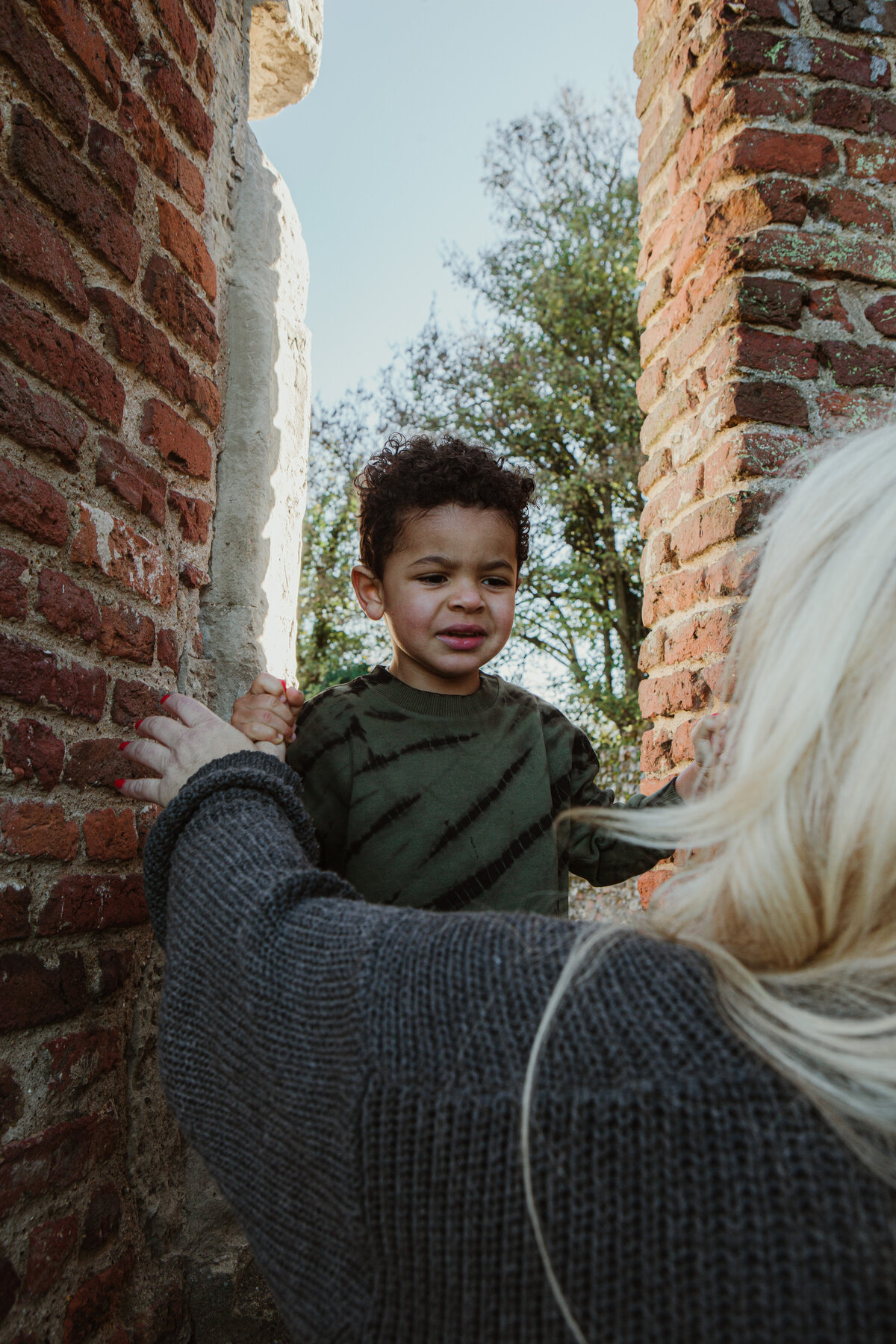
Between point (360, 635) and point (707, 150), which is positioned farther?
point (360, 635)

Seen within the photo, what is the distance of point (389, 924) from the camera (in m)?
0.89

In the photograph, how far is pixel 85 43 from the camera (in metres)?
1.48

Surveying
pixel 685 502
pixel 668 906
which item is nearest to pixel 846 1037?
pixel 668 906

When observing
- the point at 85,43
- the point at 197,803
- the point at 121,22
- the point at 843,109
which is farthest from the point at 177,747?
the point at 843,109

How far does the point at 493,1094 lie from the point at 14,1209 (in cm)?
89

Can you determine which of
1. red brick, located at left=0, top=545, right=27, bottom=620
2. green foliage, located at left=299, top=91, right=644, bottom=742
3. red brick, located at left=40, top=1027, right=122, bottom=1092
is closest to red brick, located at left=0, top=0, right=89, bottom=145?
red brick, located at left=0, top=545, right=27, bottom=620

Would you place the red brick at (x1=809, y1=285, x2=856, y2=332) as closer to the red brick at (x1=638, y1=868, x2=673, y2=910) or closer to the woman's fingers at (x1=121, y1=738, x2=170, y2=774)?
the red brick at (x1=638, y1=868, x2=673, y2=910)

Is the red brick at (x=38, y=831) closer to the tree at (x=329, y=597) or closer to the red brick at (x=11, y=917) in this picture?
the red brick at (x=11, y=917)

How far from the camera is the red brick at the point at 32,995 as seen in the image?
1.26m

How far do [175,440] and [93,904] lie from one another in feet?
2.92

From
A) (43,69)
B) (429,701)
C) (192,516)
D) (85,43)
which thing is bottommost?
(429,701)

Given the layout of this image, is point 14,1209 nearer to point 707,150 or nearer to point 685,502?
point 685,502

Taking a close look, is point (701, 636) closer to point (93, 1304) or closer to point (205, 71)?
point (205, 71)

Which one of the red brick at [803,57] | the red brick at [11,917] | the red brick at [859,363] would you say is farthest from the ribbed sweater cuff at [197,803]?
the red brick at [803,57]
